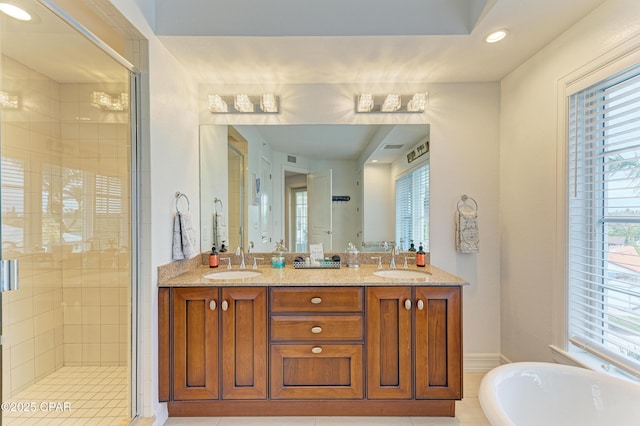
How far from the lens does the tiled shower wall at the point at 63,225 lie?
177cm

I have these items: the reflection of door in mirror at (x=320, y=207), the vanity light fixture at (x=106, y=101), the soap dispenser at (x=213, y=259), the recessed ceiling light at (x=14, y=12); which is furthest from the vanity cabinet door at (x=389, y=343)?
the recessed ceiling light at (x=14, y=12)

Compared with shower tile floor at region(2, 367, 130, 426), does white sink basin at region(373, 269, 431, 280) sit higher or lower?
higher

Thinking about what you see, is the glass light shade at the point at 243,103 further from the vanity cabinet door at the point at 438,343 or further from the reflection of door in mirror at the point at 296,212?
the vanity cabinet door at the point at 438,343

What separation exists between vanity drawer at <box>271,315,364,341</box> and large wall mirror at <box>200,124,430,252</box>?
76 centimetres

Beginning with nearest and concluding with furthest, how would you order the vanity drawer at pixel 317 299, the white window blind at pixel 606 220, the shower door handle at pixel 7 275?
the shower door handle at pixel 7 275, the white window blind at pixel 606 220, the vanity drawer at pixel 317 299

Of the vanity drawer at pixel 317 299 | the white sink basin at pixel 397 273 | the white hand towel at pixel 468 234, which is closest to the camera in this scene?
the vanity drawer at pixel 317 299

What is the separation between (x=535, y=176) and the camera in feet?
6.61

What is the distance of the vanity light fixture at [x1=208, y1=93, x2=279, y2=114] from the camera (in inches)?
94.6

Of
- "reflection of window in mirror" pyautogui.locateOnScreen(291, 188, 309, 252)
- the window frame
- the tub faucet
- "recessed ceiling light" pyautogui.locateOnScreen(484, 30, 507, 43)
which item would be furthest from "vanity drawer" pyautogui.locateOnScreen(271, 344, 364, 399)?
"recessed ceiling light" pyautogui.locateOnScreen(484, 30, 507, 43)

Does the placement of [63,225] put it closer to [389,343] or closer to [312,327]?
[312,327]

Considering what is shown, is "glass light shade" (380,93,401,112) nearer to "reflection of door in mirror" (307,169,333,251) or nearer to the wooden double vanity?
"reflection of door in mirror" (307,169,333,251)

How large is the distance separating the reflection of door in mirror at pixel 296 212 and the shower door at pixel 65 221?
1178 mm

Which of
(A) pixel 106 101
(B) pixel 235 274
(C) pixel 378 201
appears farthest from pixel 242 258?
(A) pixel 106 101

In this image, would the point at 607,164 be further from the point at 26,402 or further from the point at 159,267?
the point at 26,402
